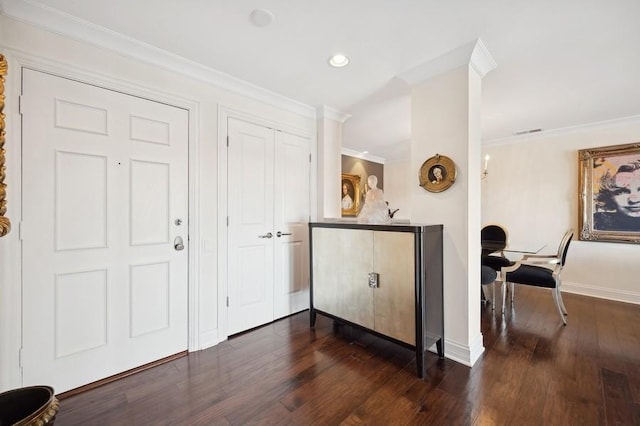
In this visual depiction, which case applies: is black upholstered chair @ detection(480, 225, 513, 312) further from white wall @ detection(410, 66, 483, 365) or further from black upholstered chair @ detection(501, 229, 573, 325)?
white wall @ detection(410, 66, 483, 365)

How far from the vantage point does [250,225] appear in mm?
2709

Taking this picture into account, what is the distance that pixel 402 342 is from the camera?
2061 mm

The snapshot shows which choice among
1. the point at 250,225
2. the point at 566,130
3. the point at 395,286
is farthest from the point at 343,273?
the point at 566,130

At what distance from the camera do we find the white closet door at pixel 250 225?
2.56 m

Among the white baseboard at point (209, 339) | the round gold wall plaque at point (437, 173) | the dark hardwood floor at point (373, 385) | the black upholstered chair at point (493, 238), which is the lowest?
the dark hardwood floor at point (373, 385)

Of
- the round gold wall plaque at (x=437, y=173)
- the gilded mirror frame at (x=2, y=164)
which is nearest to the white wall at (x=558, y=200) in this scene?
the round gold wall plaque at (x=437, y=173)

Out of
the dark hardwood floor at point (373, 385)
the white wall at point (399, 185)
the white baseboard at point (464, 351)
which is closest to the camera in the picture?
the dark hardwood floor at point (373, 385)

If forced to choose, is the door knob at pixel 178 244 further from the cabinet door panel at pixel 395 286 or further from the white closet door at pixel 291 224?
the cabinet door panel at pixel 395 286

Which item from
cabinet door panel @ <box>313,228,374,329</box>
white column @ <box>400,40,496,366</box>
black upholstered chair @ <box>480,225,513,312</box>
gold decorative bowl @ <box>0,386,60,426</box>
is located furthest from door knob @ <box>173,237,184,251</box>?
black upholstered chair @ <box>480,225,513,312</box>

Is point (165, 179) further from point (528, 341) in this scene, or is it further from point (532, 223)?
point (532, 223)

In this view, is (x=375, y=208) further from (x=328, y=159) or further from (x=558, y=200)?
(x=558, y=200)

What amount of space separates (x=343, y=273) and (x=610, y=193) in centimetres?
384

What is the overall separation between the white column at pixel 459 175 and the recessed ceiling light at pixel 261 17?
1.25m

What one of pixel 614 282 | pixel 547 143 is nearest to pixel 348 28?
pixel 547 143
